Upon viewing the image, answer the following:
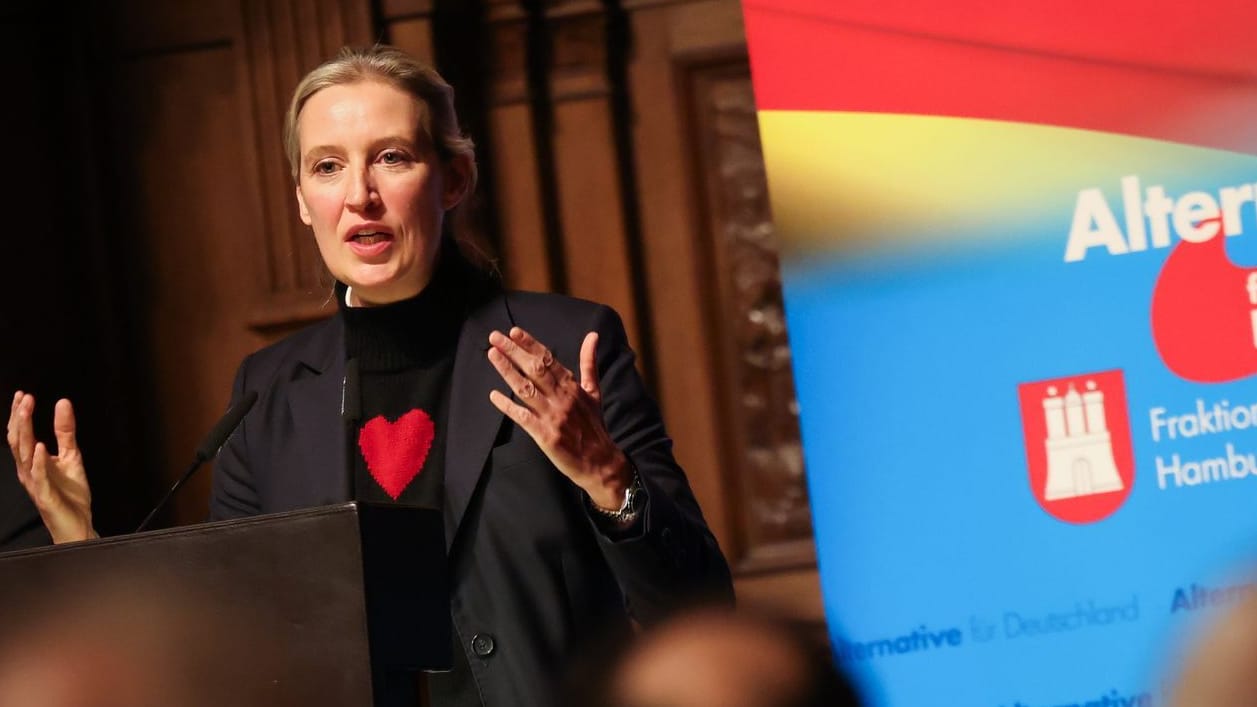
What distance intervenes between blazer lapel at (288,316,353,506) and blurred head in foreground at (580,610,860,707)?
1.26 metres

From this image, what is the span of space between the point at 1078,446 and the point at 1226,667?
1784 mm

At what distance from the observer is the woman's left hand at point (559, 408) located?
1.77 metres

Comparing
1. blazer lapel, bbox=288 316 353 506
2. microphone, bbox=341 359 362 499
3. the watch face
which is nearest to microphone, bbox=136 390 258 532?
microphone, bbox=341 359 362 499

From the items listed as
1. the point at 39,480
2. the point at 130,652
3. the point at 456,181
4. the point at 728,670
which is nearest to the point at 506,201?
the point at 456,181

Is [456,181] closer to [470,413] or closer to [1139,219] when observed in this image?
[470,413]

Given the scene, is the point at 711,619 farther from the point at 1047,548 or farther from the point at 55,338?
the point at 55,338

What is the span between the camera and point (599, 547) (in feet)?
6.93

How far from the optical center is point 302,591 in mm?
1314

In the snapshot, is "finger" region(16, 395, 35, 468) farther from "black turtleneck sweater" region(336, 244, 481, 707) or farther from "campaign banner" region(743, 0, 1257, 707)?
"campaign banner" region(743, 0, 1257, 707)

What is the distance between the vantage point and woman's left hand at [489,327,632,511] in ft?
5.80

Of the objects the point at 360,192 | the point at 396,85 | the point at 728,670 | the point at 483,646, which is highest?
the point at 396,85

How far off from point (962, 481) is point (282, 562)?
1577 mm

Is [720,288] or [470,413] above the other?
[720,288]

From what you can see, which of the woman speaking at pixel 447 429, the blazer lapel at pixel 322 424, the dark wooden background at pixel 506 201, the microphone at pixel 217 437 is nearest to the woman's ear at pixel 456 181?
the woman speaking at pixel 447 429
